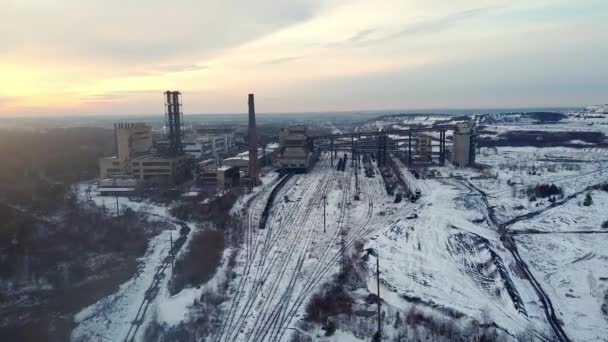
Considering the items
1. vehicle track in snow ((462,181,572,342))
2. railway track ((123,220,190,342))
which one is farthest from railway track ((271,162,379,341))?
vehicle track in snow ((462,181,572,342))

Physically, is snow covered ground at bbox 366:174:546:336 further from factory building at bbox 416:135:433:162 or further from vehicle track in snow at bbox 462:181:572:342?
factory building at bbox 416:135:433:162

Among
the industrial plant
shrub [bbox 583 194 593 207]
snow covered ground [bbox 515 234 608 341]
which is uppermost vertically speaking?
the industrial plant

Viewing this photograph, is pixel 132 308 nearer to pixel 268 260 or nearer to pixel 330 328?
pixel 268 260

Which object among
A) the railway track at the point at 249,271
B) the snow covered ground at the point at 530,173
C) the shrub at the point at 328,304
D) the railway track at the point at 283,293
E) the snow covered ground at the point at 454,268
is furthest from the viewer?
the snow covered ground at the point at 530,173

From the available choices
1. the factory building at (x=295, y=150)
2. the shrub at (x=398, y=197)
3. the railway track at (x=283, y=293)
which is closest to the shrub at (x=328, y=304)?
the railway track at (x=283, y=293)

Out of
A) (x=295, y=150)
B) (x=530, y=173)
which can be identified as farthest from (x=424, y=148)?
(x=295, y=150)

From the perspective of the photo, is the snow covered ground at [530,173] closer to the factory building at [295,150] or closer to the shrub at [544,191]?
the shrub at [544,191]

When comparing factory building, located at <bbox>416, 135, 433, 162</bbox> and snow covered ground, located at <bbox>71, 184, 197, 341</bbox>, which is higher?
factory building, located at <bbox>416, 135, 433, 162</bbox>
